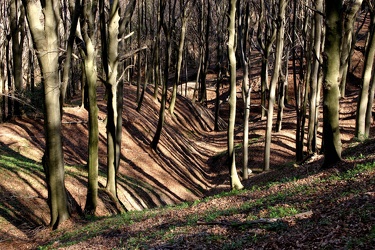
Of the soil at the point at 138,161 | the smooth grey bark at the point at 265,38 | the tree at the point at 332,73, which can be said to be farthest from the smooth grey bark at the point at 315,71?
the tree at the point at 332,73

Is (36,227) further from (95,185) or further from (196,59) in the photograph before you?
(196,59)

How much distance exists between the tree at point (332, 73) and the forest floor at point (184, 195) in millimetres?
721

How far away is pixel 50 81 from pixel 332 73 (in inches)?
280

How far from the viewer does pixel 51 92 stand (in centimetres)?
1112

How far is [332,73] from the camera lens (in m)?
9.68

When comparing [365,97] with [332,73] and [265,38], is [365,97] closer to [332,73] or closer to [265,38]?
[332,73]

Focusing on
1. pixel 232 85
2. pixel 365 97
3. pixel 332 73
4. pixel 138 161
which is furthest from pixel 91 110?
pixel 365 97

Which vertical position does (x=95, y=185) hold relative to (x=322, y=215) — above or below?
below

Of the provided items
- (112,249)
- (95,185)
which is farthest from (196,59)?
(112,249)

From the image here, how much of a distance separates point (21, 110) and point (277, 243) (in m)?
18.5

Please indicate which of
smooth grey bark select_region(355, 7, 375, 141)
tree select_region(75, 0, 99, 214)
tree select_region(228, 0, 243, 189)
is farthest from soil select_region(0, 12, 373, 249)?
smooth grey bark select_region(355, 7, 375, 141)

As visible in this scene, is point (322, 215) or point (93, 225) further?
point (93, 225)

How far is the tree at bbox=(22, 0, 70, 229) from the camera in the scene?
10859mm

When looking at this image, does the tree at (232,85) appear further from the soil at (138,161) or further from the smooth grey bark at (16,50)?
the smooth grey bark at (16,50)
